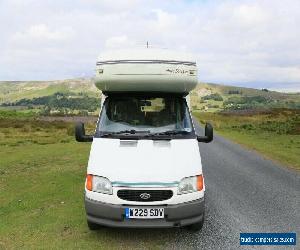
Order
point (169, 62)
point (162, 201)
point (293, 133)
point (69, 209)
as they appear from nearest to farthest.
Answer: point (162, 201), point (169, 62), point (69, 209), point (293, 133)

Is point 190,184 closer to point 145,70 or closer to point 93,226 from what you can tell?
point 93,226

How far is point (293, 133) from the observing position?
33.6 m

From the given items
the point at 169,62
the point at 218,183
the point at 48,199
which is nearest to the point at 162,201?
the point at 169,62

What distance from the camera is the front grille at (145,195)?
690 cm

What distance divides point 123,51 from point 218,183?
6.03 metres

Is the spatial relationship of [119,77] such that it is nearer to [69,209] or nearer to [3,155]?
[69,209]

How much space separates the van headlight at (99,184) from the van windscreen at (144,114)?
133 centimetres

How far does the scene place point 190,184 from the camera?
23.3 ft

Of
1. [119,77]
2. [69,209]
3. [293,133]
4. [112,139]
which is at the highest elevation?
[119,77]

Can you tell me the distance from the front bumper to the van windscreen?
1.76 metres

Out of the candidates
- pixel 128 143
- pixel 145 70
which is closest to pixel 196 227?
pixel 128 143

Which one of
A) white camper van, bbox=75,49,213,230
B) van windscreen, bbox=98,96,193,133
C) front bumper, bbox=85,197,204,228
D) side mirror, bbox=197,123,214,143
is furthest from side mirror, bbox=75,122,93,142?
side mirror, bbox=197,123,214,143

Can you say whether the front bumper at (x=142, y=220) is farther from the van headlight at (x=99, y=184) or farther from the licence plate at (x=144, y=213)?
the van headlight at (x=99, y=184)

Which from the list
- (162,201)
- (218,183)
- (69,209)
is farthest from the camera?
(218,183)
